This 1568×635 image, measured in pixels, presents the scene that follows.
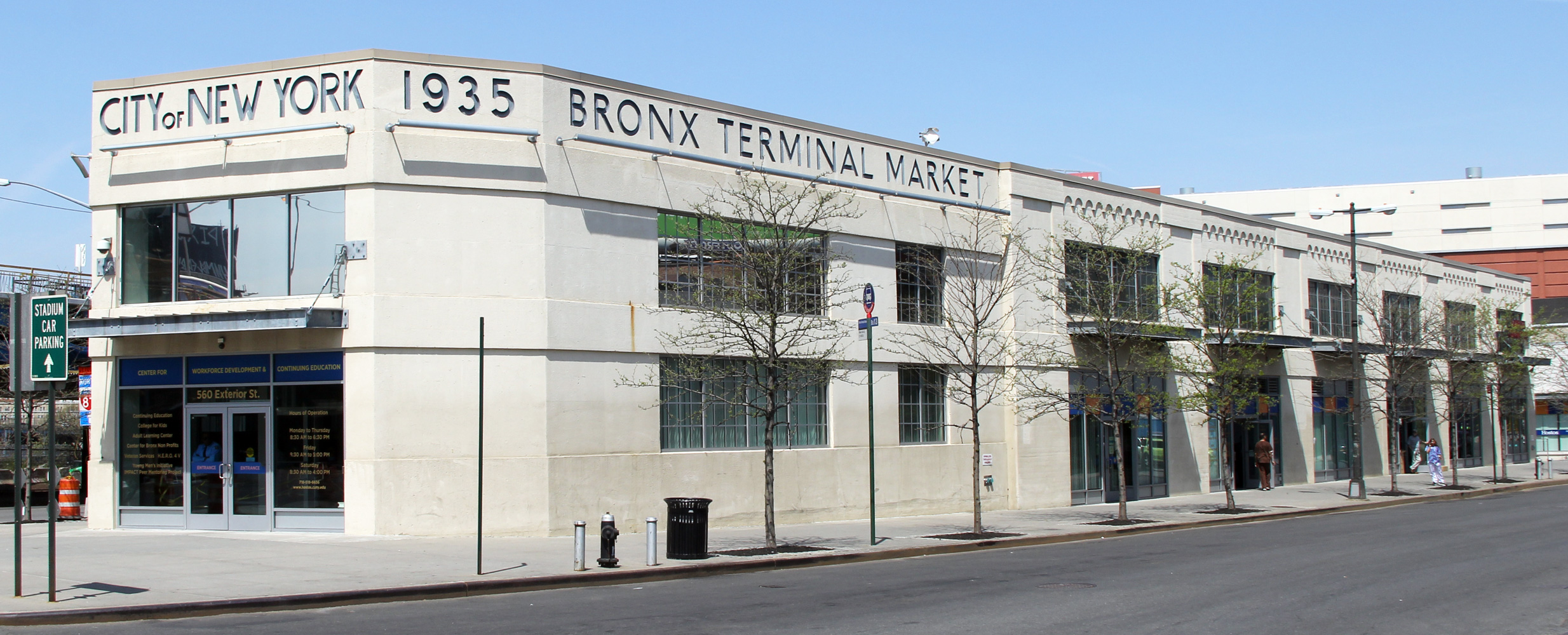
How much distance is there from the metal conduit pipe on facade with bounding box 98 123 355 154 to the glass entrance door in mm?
4529

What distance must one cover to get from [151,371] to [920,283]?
15447 millimetres

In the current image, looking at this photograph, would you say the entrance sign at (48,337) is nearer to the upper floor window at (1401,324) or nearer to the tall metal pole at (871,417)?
the tall metal pole at (871,417)

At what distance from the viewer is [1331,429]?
41219 millimetres

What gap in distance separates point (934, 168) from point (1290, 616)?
660 inches

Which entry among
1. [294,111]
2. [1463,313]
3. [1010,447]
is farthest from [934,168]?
[1463,313]

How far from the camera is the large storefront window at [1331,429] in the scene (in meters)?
40.3

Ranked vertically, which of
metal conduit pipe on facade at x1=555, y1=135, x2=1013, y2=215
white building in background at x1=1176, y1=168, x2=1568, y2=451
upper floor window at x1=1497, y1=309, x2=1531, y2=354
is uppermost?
white building in background at x1=1176, y1=168, x2=1568, y2=451

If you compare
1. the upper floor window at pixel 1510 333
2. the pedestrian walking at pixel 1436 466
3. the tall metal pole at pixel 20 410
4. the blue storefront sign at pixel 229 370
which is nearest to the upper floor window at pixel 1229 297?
the pedestrian walking at pixel 1436 466

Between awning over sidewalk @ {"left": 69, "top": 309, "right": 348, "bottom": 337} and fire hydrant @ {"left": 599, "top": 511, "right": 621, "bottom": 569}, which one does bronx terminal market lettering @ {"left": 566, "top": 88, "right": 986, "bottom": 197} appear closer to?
awning over sidewalk @ {"left": 69, "top": 309, "right": 348, "bottom": 337}

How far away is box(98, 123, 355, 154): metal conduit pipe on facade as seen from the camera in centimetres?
2008

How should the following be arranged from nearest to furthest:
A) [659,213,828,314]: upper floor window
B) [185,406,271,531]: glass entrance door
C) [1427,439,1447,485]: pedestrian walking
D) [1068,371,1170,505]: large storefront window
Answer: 1. [659,213,828,314]: upper floor window
2. [185,406,271,531]: glass entrance door
3. [1068,371,1170,505]: large storefront window
4. [1427,439,1447,485]: pedestrian walking

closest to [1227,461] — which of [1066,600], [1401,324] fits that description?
[1401,324]

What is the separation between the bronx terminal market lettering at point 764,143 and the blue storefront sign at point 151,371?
26.5 feet

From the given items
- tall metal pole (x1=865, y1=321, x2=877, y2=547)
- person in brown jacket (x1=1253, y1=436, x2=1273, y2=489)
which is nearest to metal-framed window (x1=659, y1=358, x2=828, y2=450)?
tall metal pole (x1=865, y1=321, x2=877, y2=547)
